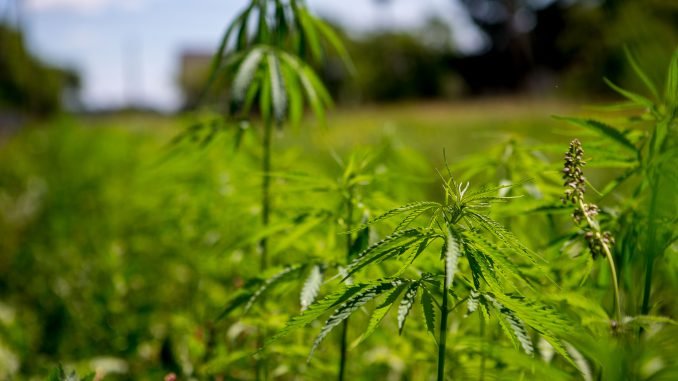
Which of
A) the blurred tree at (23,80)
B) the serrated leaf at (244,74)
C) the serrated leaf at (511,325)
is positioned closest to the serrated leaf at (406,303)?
the serrated leaf at (511,325)

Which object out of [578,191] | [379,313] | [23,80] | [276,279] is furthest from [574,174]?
[23,80]

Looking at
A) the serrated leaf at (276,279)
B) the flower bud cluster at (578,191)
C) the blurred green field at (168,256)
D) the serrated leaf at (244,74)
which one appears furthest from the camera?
the blurred green field at (168,256)

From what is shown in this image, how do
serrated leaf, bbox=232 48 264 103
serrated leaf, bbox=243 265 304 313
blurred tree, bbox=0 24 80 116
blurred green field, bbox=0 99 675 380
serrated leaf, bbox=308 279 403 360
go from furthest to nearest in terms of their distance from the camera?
1. blurred tree, bbox=0 24 80 116
2. blurred green field, bbox=0 99 675 380
3. serrated leaf, bbox=232 48 264 103
4. serrated leaf, bbox=243 265 304 313
5. serrated leaf, bbox=308 279 403 360

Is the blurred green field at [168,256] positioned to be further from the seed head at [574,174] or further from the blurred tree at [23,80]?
the blurred tree at [23,80]

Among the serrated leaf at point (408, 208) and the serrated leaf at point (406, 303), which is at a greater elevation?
the serrated leaf at point (408, 208)

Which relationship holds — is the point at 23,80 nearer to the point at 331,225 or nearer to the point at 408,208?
the point at 331,225

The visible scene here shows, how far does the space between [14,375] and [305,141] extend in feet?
38.1

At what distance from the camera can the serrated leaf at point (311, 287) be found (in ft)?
3.65

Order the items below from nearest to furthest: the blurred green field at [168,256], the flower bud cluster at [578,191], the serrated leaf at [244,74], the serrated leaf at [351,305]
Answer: the serrated leaf at [351,305]
the flower bud cluster at [578,191]
the serrated leaf at [244,74]
the blurred green field at [168,256]

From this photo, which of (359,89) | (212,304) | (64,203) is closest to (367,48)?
(359,89)

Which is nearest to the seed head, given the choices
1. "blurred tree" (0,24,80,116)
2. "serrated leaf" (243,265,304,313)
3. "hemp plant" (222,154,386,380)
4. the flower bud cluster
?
the flower bud cluster

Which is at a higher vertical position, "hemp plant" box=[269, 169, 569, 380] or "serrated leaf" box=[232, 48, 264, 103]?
"serrated leaf" box=[232, 48, 264, 103]

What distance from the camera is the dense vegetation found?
917mm

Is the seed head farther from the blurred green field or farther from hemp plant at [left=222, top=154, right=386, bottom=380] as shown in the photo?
hemp plant at [left=222, top=154, right=386, bottom=380]
